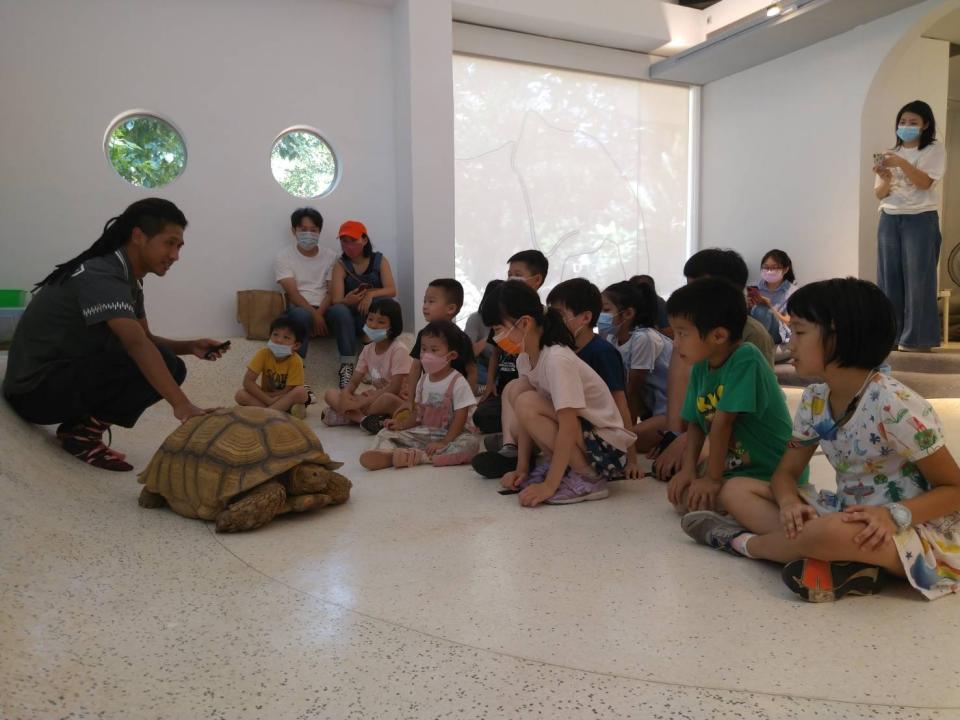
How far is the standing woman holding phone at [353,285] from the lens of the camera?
19.7 feet

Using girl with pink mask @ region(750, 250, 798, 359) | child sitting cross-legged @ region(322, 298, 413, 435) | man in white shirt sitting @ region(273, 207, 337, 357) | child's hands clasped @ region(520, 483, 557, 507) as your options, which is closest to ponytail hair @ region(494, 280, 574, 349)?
child's hands clasped @ region(520, 483, 557, 507)

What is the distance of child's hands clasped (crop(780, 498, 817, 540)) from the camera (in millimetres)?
1895

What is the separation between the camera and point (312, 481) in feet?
8.70

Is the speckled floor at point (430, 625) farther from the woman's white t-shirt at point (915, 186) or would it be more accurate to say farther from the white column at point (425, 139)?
the woman's white t-shirt at point (915, 186)

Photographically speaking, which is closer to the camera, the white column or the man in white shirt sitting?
the man in white shirt sitting

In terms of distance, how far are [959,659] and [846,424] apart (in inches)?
23.2

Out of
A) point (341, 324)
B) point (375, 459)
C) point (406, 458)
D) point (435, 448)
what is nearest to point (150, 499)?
point (375, 459)

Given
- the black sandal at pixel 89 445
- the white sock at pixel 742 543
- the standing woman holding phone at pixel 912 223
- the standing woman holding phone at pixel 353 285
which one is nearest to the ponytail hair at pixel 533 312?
the white sock at pixel 742 543

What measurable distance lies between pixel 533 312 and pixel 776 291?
5.15m

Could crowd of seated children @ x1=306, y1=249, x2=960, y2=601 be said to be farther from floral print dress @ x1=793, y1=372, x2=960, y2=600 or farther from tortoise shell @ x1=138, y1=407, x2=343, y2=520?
tortoise shell @ x1=138, y1=407, x2=343, y2=520

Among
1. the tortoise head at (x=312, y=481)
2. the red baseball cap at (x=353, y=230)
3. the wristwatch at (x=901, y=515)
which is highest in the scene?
the red baseball cap at (x=353, y=230)

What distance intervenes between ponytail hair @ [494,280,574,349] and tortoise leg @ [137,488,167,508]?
1504mm

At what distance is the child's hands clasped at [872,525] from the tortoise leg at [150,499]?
237 cm

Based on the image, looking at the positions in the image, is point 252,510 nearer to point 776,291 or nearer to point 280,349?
point 280,349
